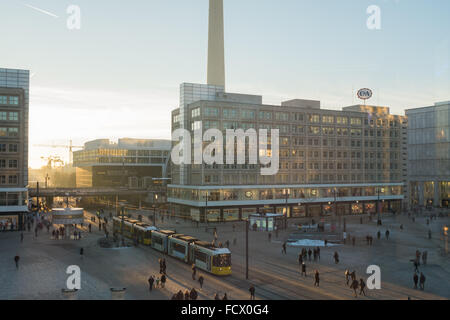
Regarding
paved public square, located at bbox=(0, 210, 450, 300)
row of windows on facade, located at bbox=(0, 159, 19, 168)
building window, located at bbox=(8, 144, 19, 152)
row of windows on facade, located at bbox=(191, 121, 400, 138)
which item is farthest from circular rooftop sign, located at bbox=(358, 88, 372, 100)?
row of windows on facade, located at bbox=(0, 159, 19, 168)

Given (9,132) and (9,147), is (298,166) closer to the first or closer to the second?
(9,147)

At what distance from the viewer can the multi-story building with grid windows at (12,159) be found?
229 ft

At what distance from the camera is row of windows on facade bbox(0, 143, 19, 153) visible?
70.2 metres

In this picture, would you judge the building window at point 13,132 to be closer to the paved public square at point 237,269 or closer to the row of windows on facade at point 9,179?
the row of windows on facade at point 9,179

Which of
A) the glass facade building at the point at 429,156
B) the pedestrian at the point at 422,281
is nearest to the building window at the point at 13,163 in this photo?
the pedestrian at the point at 422,281

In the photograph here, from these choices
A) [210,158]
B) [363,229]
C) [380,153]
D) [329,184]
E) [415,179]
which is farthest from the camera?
[415,179]

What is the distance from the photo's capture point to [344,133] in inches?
4028

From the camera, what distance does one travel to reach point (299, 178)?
95125 mm

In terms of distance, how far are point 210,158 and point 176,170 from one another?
46.1 feet

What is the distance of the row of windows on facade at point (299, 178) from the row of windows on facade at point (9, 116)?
36454mm
